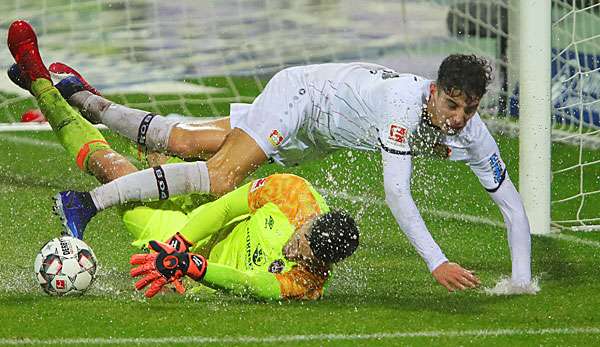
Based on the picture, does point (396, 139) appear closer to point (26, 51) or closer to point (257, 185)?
point (257, 185)

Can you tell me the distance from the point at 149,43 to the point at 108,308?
787cm

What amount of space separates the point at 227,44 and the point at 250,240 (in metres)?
8.08

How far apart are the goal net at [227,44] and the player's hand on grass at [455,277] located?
5.02m

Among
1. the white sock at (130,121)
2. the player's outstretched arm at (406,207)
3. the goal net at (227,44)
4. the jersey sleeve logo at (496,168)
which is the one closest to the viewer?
the player's outstretched arm at (406,207)

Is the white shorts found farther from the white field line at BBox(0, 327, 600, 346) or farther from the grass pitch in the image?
the white field line at BBox(0, 327, 600, 346)

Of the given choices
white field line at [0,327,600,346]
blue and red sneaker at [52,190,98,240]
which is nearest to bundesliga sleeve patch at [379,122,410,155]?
white field line at [0,327,600,346]

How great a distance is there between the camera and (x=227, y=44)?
14719mm

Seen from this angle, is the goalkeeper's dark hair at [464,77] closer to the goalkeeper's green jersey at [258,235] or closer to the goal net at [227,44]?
the goalkeeper's green jersey at [258,235]

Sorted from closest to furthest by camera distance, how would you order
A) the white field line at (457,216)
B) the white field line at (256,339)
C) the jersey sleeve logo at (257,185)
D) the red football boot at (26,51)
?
the white field line at (256,339) < the jersey sleeve logo at (257,185) < the red football boot at (26,51) < the white field line at (457,216)

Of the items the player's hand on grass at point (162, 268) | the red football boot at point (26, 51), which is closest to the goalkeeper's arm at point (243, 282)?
the player's hand on grass at point (162, 268)

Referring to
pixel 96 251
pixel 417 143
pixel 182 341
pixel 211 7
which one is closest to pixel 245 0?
pixel 211 7

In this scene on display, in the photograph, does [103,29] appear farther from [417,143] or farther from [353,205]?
[417,143]

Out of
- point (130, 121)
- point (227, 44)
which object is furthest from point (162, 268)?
point (227, 44)

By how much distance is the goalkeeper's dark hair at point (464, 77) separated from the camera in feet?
21.3
